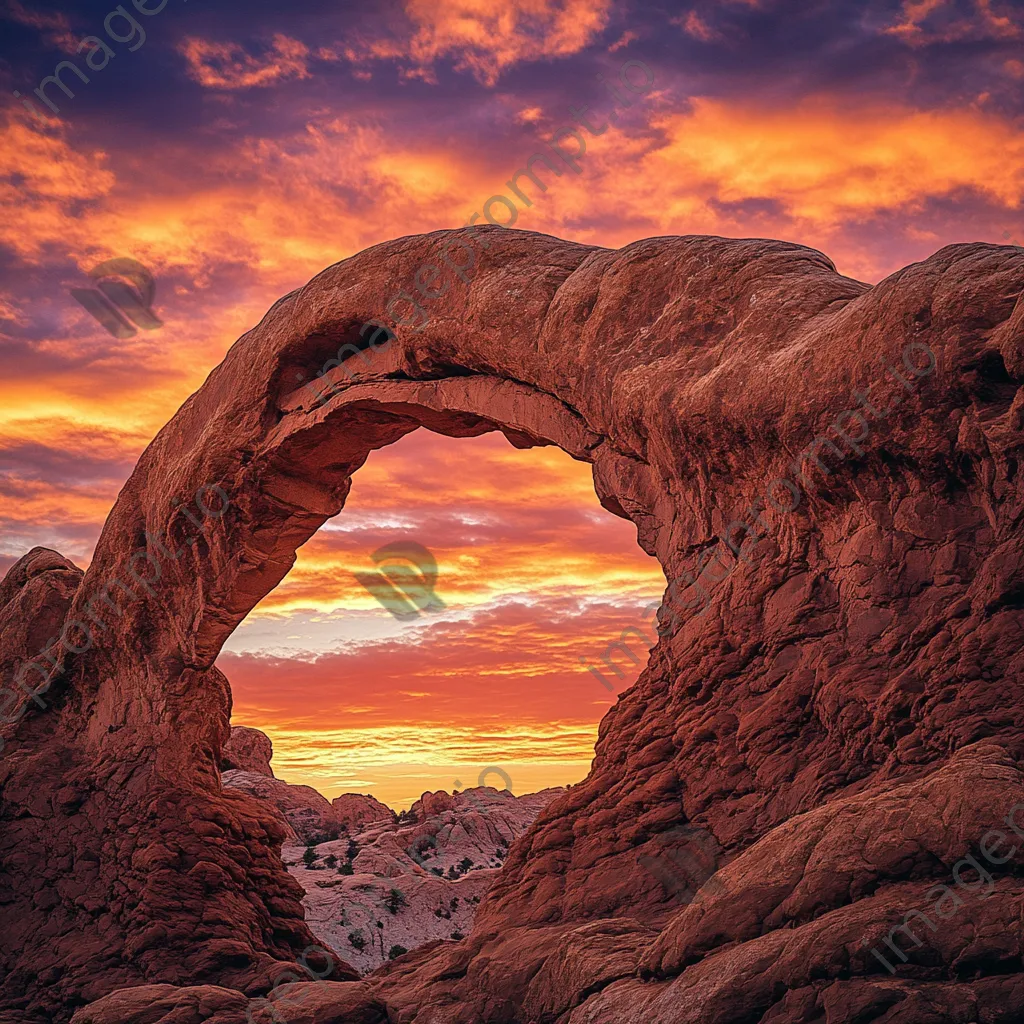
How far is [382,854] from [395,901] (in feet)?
12.2

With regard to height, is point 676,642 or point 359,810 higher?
point 676,642

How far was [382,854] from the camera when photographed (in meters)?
26.5

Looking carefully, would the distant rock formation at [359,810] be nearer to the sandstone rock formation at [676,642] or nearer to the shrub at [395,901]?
the shrub at [395,901]

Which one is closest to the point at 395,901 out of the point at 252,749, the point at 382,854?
the point at 382,854

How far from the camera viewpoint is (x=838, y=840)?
214 inches

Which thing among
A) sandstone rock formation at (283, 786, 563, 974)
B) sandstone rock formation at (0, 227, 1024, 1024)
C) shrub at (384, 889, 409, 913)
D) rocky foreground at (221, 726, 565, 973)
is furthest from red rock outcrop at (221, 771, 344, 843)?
sandstone rock formation at (0, 227, 1024, 1024)

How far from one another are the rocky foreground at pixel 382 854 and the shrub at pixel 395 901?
22mm

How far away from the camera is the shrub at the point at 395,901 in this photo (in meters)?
22.8

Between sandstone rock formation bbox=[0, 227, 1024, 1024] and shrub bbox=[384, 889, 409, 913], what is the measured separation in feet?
29.9

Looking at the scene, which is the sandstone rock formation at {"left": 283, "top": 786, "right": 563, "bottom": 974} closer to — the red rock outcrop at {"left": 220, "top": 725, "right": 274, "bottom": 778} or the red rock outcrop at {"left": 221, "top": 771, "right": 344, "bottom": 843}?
the red rock outcrop at {"left": 221, "top": 771, "right": 344, "bottom": 843}

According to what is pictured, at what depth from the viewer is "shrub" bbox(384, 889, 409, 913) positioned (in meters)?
22.8

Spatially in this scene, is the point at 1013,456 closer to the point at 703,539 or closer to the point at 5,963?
the point at 703,539

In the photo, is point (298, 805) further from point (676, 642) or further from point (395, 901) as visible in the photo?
point (676, 642)

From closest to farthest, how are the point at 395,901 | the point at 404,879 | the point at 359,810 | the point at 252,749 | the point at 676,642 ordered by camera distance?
the point at 676,642, the point at 395,901, the point at 404,879, the point at 252,749, the point at 359,810
